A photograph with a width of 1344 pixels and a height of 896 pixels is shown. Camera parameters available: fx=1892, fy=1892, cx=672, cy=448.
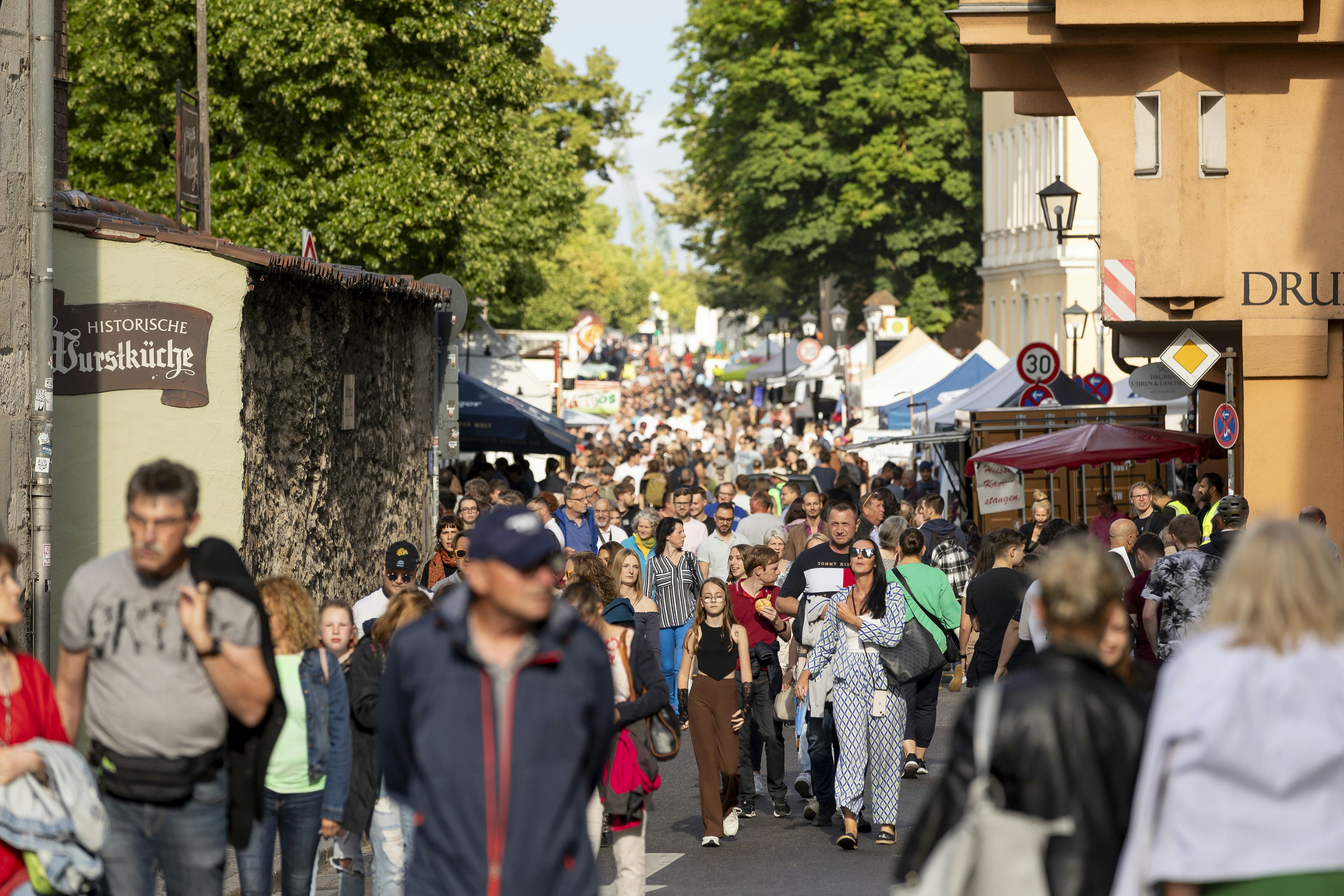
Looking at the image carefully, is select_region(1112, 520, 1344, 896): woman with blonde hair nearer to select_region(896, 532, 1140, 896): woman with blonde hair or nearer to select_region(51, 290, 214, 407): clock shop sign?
select_region(896, 532, 1140, 896): woman with blonde hair

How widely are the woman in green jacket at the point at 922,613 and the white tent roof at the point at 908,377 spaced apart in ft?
62.4

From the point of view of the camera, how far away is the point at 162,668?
535 cm

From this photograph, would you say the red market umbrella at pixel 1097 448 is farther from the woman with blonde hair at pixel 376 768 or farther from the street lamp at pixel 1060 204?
the woman with blonde hair at pixel 376 768

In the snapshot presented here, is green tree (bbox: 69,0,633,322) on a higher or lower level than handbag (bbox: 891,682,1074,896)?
higher

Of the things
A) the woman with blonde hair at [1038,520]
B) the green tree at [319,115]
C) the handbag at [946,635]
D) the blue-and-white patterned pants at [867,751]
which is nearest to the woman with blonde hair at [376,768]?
the blue-and-white patterned pants at [867,751]

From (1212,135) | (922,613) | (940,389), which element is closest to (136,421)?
(922,613)

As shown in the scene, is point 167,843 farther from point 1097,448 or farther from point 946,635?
point 1097,448

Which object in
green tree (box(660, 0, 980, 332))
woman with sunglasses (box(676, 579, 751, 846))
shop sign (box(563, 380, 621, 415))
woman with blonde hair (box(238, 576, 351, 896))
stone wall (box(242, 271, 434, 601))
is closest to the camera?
woman with blonde hair (box(238, 576, 351, 896))

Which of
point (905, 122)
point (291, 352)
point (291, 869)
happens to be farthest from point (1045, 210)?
point (905, 122)

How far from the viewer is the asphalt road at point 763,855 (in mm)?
9523

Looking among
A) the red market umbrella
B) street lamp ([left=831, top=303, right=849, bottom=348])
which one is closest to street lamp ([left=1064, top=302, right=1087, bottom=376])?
street lamp ([left=831, top=303, right=849, bottom=348])

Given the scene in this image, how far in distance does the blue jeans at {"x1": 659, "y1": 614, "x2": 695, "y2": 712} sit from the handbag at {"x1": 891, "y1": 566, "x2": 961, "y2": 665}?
1.47 metres

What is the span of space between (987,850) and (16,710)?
9.16 ft

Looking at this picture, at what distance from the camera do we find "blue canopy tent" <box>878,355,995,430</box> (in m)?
29.7
